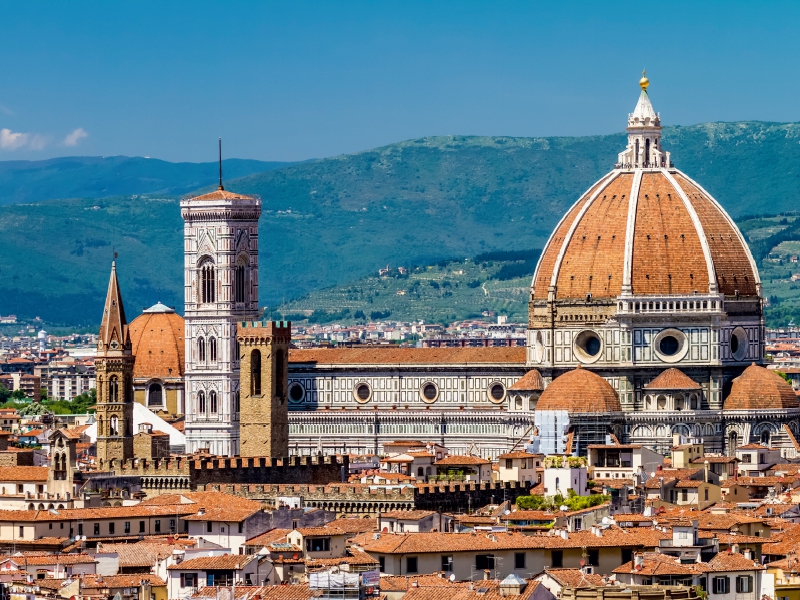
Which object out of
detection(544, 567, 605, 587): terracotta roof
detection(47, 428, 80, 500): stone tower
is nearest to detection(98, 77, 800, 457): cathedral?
detection(47, 428, 80, 500): stone tower

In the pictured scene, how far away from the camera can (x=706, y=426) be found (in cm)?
12800

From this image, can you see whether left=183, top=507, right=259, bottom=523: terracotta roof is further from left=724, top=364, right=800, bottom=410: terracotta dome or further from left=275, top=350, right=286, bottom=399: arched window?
left=724, top=364, right=800, bottom=410: terracotta dome

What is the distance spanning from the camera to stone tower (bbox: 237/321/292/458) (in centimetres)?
11438

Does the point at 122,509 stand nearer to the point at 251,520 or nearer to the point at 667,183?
the point at 251,520

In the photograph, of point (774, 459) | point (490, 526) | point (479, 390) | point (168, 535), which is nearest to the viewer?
point (490, 526)

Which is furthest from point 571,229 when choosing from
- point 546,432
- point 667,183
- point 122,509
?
point 122,509

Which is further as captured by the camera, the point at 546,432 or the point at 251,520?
the point at 546,432

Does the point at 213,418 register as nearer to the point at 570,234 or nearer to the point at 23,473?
the point at 570,234

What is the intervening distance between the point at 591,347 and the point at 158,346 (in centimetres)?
3806

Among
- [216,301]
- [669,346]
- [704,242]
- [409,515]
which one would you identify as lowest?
[409,515]

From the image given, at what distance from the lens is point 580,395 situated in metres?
125

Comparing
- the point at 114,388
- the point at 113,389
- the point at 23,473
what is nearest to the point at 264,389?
the point at 114,388

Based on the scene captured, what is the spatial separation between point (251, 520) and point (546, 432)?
49426 mm

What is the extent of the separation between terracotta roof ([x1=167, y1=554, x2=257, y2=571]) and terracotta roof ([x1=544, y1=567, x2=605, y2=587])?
7335mm
